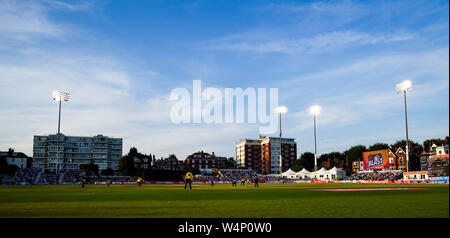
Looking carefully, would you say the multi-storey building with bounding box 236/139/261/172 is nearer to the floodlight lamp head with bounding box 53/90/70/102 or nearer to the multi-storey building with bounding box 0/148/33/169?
the multi-storey building with bounding box 0/148/33/169

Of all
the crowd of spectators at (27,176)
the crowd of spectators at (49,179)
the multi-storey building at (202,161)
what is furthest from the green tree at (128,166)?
the multi-storey building at (202,161)

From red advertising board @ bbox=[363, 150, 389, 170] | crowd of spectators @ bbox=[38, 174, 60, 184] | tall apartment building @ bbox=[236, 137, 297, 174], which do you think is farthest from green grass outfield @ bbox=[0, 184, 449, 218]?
tall apartment building @ bbox=[236, 137, 297, 174]

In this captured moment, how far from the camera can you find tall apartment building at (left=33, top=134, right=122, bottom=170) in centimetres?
15388

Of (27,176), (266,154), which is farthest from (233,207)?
(266,154)

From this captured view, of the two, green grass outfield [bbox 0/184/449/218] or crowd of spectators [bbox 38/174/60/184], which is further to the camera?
crowd of spectators [bbox 38/174/60/184]

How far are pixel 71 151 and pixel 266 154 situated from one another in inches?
3572

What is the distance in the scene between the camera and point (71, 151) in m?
159

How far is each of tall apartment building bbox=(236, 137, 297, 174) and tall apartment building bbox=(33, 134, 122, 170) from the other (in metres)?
66.4

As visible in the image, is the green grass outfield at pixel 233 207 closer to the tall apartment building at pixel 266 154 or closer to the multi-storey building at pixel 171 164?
the tall apartment building at pixel 266 154

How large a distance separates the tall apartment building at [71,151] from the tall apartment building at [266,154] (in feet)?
218
